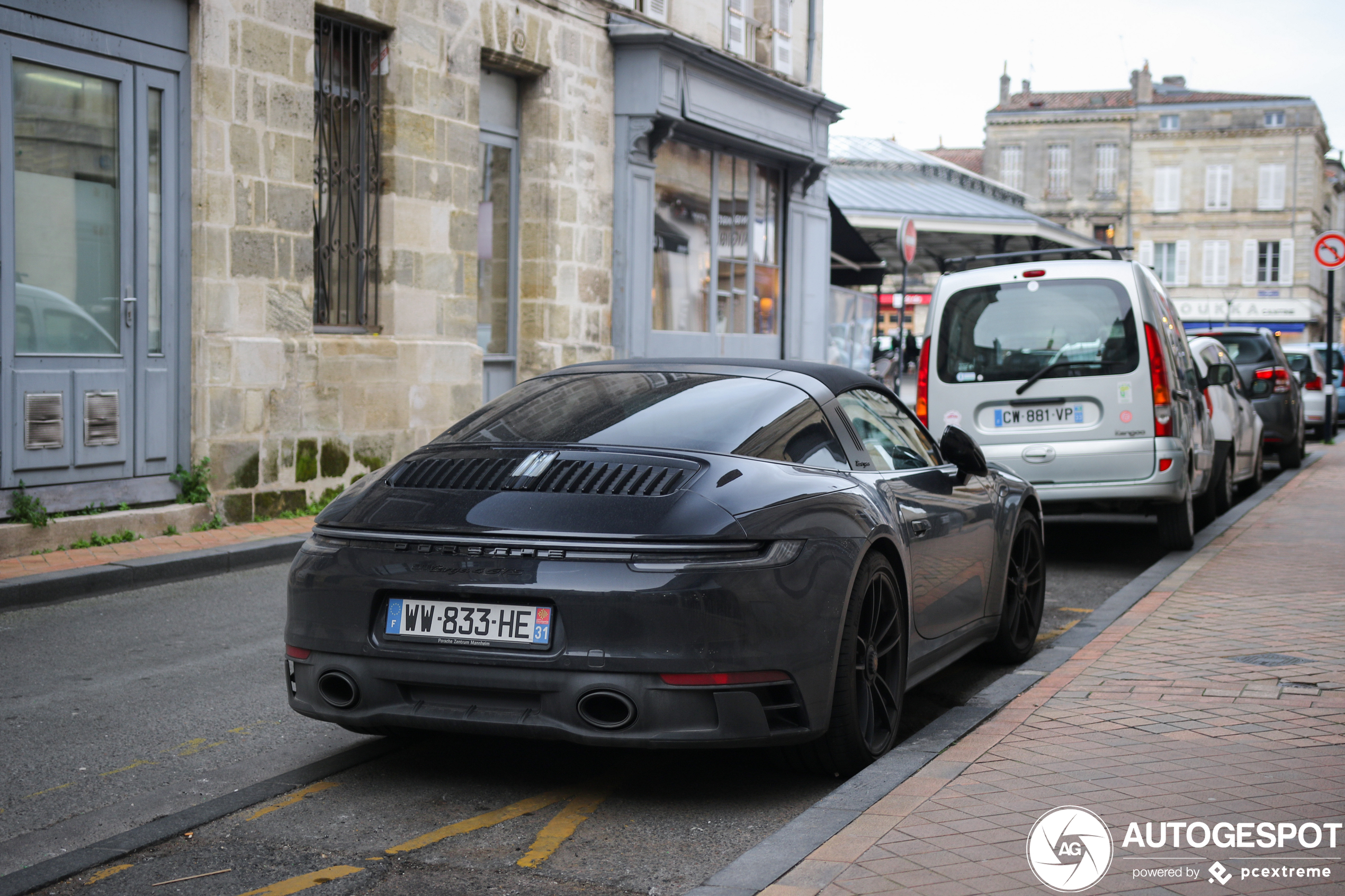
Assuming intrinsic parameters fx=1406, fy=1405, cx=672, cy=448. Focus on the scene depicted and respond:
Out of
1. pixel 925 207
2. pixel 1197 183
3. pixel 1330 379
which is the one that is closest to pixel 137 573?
pixel 1330 379

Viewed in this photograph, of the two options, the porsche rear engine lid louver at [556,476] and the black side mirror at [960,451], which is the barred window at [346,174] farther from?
the porsche rear engine lid louver at [556,476]

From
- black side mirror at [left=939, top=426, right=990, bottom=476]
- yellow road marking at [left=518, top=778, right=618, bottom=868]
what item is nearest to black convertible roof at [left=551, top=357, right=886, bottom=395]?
black side mirror at [left=939, top=426, right=990, bottom=476]

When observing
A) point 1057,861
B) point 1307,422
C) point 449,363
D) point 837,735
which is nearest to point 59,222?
point 449,363

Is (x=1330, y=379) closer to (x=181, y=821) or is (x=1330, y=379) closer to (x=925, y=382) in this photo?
(x=925, y=382)

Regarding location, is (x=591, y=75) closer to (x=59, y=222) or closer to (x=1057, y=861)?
(x=59, y=222)

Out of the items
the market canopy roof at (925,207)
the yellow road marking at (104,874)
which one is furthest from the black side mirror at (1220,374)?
the market canopy roof at (925,207)

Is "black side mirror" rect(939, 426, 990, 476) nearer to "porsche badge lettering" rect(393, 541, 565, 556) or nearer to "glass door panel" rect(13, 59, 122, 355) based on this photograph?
"porsche badge lettering" rect(393, 541, 565, 556)

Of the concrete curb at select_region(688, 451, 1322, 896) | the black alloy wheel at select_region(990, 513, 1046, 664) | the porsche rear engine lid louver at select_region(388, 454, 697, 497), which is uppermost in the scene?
the porsche rear engine lid louver at select_region(388, 454, 697, 497)

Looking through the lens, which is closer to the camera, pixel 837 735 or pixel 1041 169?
pixel 837 735

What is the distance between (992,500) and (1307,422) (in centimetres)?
1975

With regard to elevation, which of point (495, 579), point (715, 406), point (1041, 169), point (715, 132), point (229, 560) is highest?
point (1041, 169)

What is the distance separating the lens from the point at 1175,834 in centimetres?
359

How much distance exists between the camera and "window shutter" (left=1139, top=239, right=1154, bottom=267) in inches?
3231

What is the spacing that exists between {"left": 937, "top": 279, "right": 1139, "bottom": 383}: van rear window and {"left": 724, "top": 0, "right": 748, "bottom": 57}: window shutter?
9.27 m
